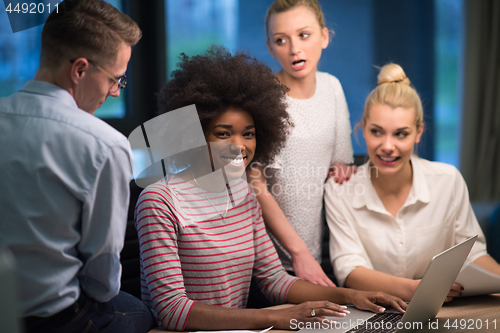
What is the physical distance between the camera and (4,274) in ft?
1.67

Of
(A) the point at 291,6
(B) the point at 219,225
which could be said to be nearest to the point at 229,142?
(B) the point at 219,225

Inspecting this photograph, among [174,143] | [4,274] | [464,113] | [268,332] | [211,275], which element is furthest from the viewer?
[464,113]

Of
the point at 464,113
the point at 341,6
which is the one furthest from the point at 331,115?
the point at 341,6

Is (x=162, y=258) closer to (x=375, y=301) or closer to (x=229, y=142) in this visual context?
(x=229, y=142)

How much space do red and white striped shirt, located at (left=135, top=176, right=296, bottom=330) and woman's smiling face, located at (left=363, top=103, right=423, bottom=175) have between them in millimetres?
496

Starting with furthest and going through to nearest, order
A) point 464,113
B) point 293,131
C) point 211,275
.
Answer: point 464,113, point 293,131, point 211,275

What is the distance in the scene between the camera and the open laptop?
0.97 metres

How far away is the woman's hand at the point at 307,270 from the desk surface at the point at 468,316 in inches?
15.0

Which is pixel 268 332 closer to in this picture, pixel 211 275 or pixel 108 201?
pixel 211 275

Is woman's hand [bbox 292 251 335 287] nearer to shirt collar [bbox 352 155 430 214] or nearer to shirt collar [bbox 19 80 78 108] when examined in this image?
shirt collar [bbox 352 155 430 214]

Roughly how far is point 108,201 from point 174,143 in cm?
51

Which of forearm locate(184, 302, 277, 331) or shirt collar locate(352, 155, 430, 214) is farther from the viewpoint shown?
shirt collar locate(352, 155, 430, 214)

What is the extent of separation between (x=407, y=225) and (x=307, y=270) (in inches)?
15.8

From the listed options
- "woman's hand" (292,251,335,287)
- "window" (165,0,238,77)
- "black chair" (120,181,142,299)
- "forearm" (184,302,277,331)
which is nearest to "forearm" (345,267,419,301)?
"woman's hand" (292,251,335,287)
